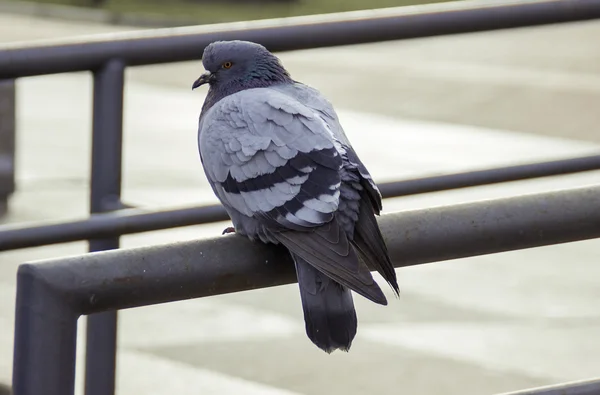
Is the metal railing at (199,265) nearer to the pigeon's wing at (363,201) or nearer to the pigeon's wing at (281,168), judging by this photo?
the pigeon's wing at (363,201)

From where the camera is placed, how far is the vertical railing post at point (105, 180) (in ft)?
9.84

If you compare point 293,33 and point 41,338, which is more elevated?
point 41,338

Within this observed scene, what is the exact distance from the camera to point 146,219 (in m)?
2.98

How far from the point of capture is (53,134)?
30.7 feet

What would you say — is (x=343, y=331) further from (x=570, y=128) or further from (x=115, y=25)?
(x=115, y=25)

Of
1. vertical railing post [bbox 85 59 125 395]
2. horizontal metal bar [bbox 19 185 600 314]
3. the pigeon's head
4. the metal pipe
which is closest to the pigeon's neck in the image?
the pigeon's head

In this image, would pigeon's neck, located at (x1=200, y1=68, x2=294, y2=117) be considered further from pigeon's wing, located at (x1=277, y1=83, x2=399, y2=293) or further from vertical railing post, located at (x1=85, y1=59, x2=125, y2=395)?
vertical railing post, located at (x1=85, y1=59, x2=125, y2=395)

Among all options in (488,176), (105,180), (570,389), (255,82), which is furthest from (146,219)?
(570,389)

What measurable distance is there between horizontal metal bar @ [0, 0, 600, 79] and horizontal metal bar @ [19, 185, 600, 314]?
4.70 feet

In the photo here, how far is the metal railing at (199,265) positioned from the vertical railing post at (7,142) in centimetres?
541

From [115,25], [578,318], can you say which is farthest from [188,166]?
[115,25]

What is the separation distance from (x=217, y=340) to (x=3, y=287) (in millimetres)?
1251

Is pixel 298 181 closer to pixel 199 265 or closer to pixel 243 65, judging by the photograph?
pixel 243 65

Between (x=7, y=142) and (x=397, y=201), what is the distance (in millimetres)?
2339
